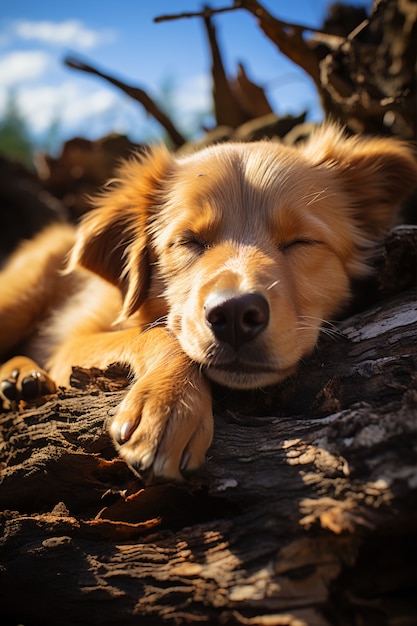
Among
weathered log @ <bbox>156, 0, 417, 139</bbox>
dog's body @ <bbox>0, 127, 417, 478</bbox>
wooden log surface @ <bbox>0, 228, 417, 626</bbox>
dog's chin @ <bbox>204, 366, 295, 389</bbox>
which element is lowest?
wooden log surface @ <bbox>0, 228, 417, 626</bbox>

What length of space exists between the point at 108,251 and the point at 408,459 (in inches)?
88.5

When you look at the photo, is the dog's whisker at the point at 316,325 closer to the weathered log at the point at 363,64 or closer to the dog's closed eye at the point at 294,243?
the dog's closed eye at the point at 294,243

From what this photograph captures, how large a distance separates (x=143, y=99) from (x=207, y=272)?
13.5 feet

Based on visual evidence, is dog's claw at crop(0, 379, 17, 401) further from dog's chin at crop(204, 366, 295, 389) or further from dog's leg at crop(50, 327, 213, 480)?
dog's chin at crop(204, 366, 295, 389)

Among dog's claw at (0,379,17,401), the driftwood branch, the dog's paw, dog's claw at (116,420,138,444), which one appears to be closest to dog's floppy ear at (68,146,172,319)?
the dog's paw

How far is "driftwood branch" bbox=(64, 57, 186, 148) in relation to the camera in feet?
17.9

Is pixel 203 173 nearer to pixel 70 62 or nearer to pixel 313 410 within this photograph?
pixel 313 410

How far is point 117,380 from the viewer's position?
2.64 m

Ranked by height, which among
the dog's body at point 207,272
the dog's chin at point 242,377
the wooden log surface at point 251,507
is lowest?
the wooden log surface at point 251,507

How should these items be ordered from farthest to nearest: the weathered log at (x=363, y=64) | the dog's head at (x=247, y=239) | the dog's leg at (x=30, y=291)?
the dog's leg at (x=30, y=291)
the weathered log at (x=363, y=64)
the dog's head at (x=247, y=239)

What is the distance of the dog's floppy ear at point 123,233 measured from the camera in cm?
316

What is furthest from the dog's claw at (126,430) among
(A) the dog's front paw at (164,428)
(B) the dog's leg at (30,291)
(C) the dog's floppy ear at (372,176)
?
(B) the dog's leg at (30,291)

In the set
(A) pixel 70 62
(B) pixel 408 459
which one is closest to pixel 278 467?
(B) pixel 408 459

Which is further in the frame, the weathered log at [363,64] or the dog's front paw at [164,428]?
the weathered log at [363,64]
